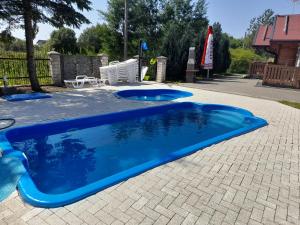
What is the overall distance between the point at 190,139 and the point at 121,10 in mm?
21789

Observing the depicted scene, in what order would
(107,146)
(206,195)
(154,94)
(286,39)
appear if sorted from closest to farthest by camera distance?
(206,195) < (107,146) < (154,94) < (286,39)

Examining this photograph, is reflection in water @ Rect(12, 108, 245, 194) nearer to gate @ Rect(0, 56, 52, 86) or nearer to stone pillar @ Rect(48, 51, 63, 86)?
stone pillar @ Rect(48, 51, 63, 86)

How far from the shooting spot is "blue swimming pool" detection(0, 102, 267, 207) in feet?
10.1

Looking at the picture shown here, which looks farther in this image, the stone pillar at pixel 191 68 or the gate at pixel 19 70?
the stone pillar at pixel 191 68

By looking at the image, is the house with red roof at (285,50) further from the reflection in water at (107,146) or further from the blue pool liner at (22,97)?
the blue pool liner at (22,97)

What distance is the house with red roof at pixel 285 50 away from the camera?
43.9ft

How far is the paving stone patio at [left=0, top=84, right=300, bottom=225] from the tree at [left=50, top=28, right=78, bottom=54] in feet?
101

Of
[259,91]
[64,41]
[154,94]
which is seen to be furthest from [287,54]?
[64,41]

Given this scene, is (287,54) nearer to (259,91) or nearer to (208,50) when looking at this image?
(208,50)

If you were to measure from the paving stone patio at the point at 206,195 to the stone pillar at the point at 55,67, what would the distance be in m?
9.14

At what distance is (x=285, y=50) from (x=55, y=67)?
15.5 meters

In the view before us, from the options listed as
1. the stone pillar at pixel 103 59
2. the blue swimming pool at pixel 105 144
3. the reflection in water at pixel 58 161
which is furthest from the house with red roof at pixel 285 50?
the reflection in water at pixel 58 161

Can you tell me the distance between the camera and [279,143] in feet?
15.2

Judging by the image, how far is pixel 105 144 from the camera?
17.4ft
